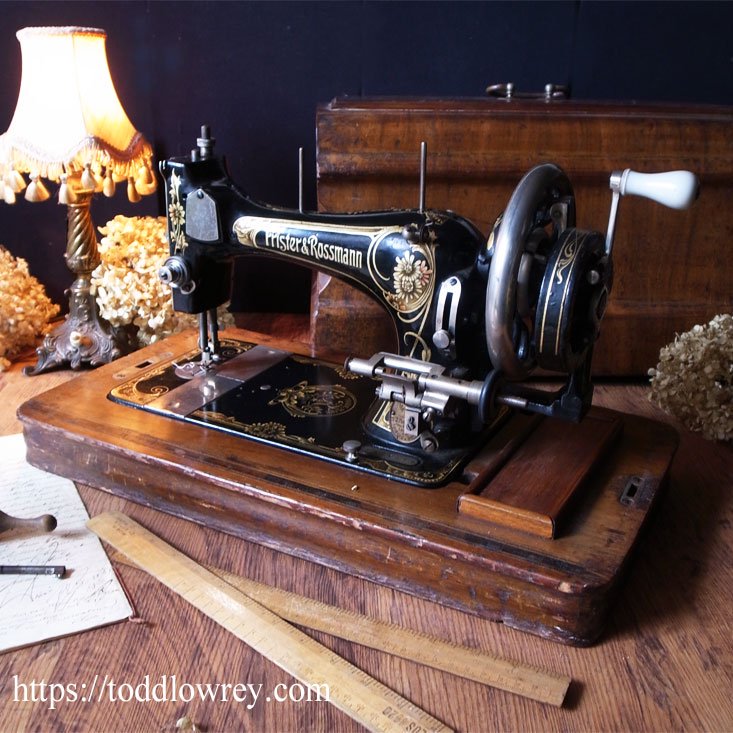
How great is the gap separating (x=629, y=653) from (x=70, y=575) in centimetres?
71

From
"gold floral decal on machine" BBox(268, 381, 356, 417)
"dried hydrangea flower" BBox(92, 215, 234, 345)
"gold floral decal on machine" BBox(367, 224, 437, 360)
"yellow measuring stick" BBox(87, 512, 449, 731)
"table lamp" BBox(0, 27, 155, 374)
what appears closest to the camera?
"yellow measuring stick" BBox(87, 512, 449, 731)

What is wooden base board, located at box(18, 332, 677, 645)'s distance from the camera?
97 cm

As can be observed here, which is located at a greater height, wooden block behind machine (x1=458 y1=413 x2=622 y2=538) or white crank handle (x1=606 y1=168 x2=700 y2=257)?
white crank handle (x1=606 y1=168 x2=700 y2=257)

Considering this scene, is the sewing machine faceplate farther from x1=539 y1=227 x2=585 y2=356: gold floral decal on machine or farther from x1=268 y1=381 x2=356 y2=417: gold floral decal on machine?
x1=539 y1=227 x2=585 y2=356: gold floral decal on machine

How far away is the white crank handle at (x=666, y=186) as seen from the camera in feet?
3.19

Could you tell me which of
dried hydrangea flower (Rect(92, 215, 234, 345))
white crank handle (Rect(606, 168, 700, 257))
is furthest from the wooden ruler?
dried hydrangea flower (Rect(92, 215, 234, 345))

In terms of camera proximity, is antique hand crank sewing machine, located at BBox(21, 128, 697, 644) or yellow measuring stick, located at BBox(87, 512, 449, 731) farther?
antique hand crank sewing machine, located at BBox(21, 128, 697, 644)

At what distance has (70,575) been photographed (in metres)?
1.07

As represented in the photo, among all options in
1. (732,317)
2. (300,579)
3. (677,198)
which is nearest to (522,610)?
(300,579)

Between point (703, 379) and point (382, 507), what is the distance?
2.36ft

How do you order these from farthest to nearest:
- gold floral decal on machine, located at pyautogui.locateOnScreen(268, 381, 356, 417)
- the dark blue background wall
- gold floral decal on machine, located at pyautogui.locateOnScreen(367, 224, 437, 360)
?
the dark blue background wall → gold floral decal on machine, located at pyautogui.locateOnScreen(268, 381, 356, 417) → gold floral decal on machine, located at pyautogui.locateOnScreen(367, 224, 437, 360)

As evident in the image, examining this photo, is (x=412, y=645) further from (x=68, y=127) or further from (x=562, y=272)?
(x=68, y=127)

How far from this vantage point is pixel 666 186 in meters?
0.99

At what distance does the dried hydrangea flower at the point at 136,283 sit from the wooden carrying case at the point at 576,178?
325 millimetres
